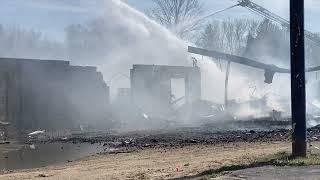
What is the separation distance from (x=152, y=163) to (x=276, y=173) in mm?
4796

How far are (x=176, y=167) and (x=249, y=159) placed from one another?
1768mm

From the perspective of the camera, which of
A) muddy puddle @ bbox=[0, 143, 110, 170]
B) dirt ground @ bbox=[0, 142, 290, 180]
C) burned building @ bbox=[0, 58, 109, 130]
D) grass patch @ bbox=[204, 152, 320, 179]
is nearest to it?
grass patch @ bbox=[204, 152, 320, 179]

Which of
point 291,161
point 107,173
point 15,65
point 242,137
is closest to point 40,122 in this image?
point 15,65

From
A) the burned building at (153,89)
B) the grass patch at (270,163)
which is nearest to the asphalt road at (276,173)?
the grass patch at (270,163)

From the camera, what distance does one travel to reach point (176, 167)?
40.8 feet

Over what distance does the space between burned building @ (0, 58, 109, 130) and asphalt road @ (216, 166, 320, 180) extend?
27691 mm

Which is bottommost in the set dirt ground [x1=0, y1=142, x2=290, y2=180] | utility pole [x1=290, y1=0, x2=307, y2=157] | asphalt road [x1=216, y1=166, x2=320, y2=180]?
dirt ground [x1=0, y1=142, x2=290, y2=180]

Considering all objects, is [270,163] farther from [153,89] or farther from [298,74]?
[153,89]

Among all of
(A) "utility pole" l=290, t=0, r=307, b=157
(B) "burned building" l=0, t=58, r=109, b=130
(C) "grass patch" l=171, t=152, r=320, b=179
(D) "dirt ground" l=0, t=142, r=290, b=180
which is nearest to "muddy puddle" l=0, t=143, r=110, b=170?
(D) "dirt ground" l=0, t=142, r=290, b=180

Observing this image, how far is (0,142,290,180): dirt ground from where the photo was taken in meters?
11.6

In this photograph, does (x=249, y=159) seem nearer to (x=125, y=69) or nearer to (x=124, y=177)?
(x=124, y=177)

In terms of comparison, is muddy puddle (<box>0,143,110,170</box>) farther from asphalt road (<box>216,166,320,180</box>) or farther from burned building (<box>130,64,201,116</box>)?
burned building (<box>130,64,201,116</box>)

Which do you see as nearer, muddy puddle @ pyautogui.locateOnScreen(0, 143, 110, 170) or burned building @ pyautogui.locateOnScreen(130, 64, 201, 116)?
muddy puddle @ pyautogui.locateOnScreen(0, 143, 110, 170)

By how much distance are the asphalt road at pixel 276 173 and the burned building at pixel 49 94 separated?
27691 mm
